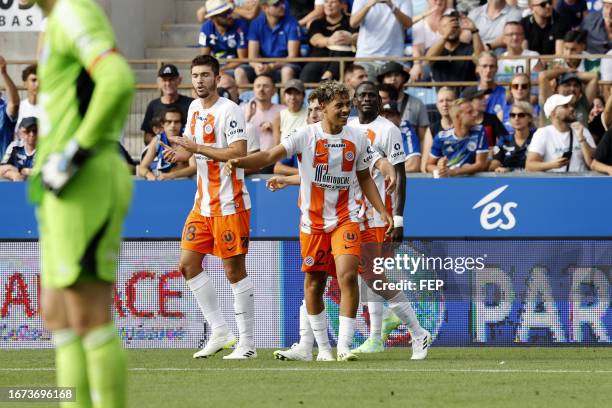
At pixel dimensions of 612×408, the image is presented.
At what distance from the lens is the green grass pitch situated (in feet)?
27.4

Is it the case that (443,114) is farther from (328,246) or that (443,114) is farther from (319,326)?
(319,326)

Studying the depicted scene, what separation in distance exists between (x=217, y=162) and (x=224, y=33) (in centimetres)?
657

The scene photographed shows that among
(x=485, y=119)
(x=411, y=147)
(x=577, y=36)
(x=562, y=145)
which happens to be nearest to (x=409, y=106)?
(x=411, y=147)

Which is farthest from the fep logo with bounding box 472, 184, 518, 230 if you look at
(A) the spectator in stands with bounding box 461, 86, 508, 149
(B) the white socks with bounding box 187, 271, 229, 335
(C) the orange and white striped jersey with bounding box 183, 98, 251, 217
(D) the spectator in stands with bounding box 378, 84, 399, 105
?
(B) the white socks with bounding box 187, 271, 229, 335

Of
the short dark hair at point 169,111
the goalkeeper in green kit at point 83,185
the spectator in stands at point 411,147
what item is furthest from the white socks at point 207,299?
the goalkeeper in green kit at point 83,185

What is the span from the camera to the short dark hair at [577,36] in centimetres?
1633

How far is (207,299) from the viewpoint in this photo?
11.7m

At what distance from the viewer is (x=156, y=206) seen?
13.9 m

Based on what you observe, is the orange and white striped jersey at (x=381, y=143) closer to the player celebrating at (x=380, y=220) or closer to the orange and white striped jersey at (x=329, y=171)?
the player celebrating at (x=380, y=220)

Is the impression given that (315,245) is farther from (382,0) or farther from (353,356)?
(382,0)

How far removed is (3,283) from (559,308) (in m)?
5.55

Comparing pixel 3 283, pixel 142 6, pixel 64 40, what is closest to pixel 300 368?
pixel 3 283

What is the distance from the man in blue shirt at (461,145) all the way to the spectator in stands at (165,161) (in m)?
2.66

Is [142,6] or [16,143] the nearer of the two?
[16,143]
